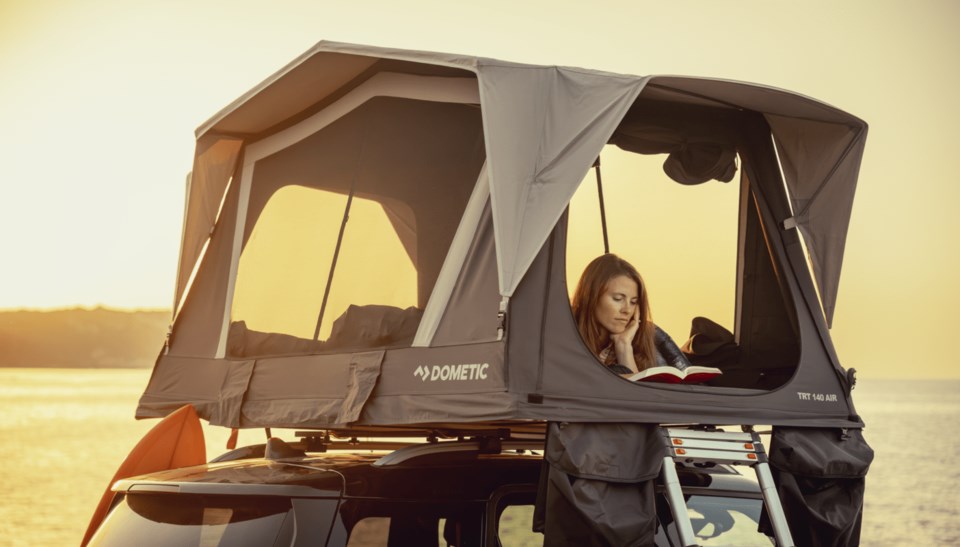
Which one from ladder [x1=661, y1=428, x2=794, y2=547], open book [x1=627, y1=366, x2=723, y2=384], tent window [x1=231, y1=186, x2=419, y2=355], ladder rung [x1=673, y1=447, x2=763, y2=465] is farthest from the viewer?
tent window [x1=231, y1=186, x2=419, y2=355]

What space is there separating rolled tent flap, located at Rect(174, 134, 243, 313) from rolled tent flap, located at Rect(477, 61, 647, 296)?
3.01 meters

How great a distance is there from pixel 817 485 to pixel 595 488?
1.37 metres

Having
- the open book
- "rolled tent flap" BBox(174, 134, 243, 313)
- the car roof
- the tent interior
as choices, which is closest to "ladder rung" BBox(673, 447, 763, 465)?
the car roof

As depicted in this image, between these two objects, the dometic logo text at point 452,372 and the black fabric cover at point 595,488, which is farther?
the dometic logo text at point 452,372

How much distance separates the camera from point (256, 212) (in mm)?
8016

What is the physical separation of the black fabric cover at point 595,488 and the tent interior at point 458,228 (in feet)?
3.59

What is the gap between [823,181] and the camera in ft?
22.3

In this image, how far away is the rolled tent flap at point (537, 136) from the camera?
548 centimetres

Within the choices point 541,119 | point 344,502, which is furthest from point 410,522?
point 541,119

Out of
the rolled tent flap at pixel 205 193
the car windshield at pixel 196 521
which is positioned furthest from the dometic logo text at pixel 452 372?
the rolled tent flap at pixel 205 193

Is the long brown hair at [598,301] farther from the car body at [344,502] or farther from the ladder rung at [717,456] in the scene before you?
the car body at [344,502]

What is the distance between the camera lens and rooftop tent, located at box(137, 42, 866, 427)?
217 inches

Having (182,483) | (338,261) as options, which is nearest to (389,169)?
(338,261)

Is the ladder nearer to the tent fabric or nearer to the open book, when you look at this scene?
the open book
